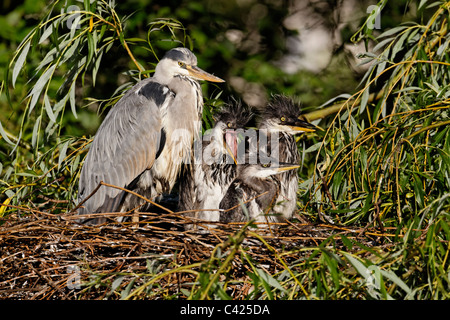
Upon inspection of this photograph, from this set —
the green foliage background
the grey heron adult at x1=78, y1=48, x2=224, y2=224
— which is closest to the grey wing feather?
the grey heron adult at x1=78, y1=48, x2=224, y2=224

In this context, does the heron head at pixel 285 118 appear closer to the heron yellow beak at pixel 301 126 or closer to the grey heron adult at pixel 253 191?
the heron yellow beak at pixel 301 126

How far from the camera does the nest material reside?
6.05ft

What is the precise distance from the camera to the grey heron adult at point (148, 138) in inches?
97.8

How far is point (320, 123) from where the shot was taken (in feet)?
10.5

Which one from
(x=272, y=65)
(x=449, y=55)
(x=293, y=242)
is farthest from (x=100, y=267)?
(x=272, y=65)

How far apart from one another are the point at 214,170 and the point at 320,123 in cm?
84

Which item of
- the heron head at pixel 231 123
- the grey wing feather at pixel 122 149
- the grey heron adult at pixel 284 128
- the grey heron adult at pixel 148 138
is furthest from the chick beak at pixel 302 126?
the grey wing feather at pixel 122 149

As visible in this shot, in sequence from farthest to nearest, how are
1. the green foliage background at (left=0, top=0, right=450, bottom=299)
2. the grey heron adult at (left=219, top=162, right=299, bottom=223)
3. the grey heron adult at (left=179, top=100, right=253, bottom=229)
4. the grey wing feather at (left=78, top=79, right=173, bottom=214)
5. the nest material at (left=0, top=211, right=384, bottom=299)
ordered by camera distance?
the grey heron adult at (left=179, top=100, right=253, bottom=229) → the grey wing feather at (left=78, top=79, right=173, bottom=214) → the grey heron adult at (left=219, top=162, right=299, bottom=223) → the nest material at (left=0, top=211, right=384, bottom=299) → the green foliage background at (left=0, top=0, right=450, bottom=299)

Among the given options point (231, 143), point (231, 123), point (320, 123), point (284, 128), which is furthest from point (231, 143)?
point (320, 123)

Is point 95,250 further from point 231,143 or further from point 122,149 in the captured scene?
point 231,143

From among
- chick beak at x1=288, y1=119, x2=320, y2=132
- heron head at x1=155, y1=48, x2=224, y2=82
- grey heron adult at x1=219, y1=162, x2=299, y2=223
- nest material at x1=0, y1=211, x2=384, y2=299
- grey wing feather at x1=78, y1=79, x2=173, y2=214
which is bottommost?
nest material at x1=0, y1=211, x2=384, y2=299

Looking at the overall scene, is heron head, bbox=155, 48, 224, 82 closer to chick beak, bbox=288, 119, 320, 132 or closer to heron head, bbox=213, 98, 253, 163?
heron head, bbox=213, 98, 253, 163

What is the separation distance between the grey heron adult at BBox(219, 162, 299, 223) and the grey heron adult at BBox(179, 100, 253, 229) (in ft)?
0.55
